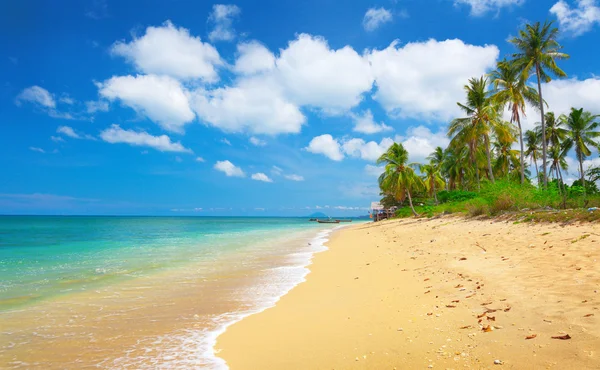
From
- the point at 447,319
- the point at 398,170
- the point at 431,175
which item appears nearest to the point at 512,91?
the point at 398,170

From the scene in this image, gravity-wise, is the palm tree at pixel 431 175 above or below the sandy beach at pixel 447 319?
above

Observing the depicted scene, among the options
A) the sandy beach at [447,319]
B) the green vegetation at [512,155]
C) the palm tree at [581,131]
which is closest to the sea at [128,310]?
the sandy beach at [447,319]

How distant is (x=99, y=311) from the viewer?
6.49 m

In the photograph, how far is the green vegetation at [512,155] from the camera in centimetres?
1599

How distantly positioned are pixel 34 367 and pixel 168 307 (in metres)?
2.69

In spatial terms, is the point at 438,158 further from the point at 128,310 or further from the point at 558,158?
the point at 128,310

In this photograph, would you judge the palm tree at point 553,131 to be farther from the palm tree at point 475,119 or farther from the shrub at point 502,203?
the shrub at point 502,203

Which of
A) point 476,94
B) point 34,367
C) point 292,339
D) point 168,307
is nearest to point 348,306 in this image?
point 292,339

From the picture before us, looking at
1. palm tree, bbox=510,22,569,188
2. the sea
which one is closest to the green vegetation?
palm tree, bbox=510,22,569,188

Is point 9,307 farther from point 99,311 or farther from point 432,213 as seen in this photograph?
point 432,213

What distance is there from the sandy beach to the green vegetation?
6450mm

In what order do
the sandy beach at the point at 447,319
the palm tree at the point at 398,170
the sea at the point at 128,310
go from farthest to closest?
the palm tree at the point at 398,170 → the sea at the point at 128,310 → the sandy beach at the point at 447,319

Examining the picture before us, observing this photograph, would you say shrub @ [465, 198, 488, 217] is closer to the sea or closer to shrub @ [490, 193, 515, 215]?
shrub @ [490, 193, 515, 215]

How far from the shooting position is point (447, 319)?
4.59 metres
